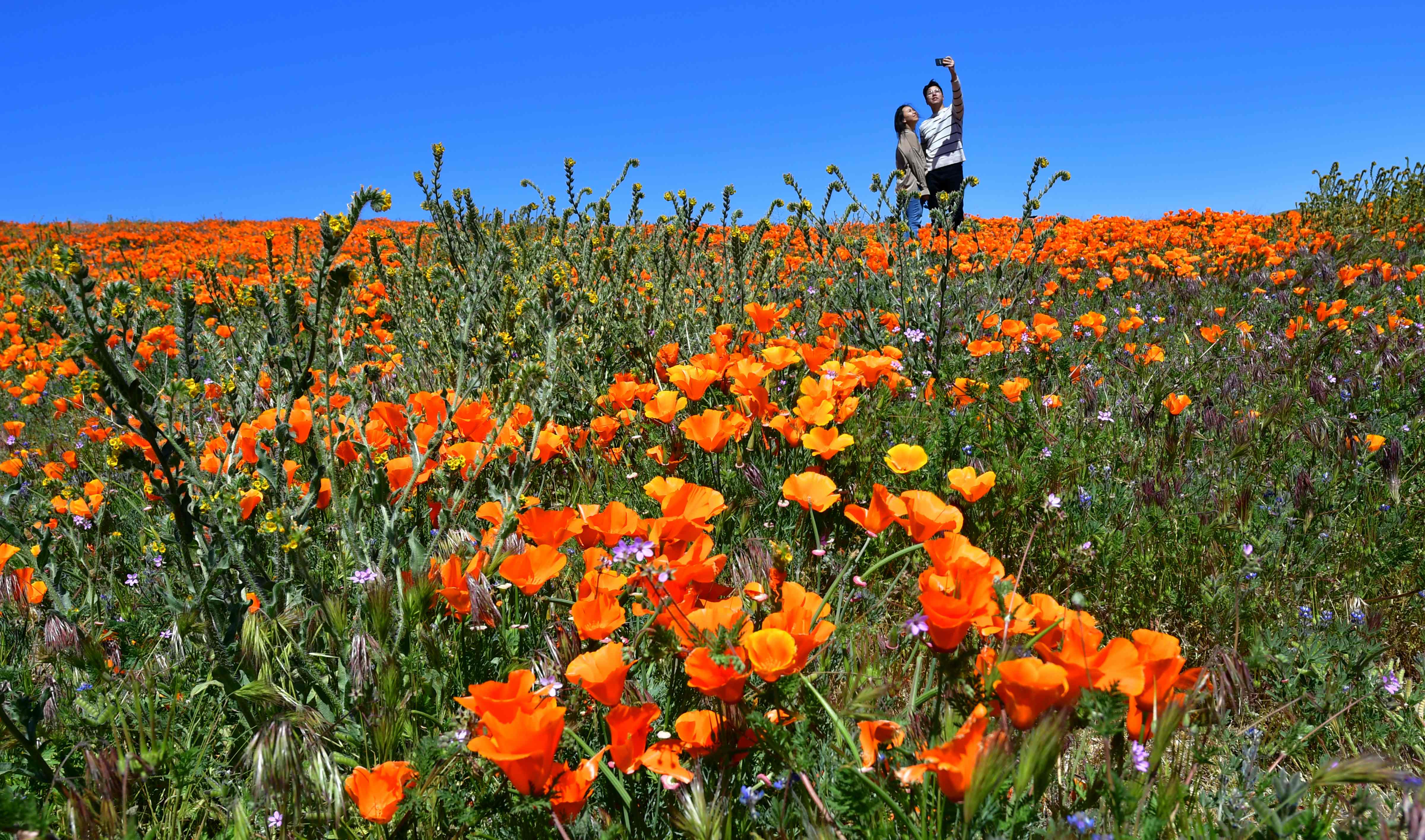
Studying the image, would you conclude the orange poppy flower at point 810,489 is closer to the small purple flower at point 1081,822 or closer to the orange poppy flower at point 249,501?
the small purple flower at point 1081,822

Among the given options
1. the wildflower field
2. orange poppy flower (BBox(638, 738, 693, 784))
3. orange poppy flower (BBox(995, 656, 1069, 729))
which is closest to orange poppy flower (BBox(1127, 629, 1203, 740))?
the wildflower field

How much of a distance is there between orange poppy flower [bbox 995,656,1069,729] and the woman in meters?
7.60

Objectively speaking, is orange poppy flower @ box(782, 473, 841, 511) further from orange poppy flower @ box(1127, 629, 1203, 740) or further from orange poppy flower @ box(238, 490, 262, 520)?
orange poppy flower @ box(238, 490, 262, 520)

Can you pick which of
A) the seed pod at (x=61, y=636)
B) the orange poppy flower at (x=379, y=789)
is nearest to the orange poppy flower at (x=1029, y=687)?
the orange poppy flower at (x=379, y=789)

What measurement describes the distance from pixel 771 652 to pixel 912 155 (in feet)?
35.4

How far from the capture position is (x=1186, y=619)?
2.21 m

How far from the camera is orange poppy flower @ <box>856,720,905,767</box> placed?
4.19 ft

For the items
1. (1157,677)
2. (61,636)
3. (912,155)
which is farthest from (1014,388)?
(912,155)

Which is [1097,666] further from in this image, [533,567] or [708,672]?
[533,567]

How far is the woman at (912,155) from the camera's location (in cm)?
955

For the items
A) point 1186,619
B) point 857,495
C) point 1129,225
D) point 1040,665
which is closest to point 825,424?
point 857,495

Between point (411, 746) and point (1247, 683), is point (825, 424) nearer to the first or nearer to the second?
point (1247, 683)

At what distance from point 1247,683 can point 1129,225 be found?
10.6 metres

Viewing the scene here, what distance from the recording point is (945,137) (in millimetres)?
10617
